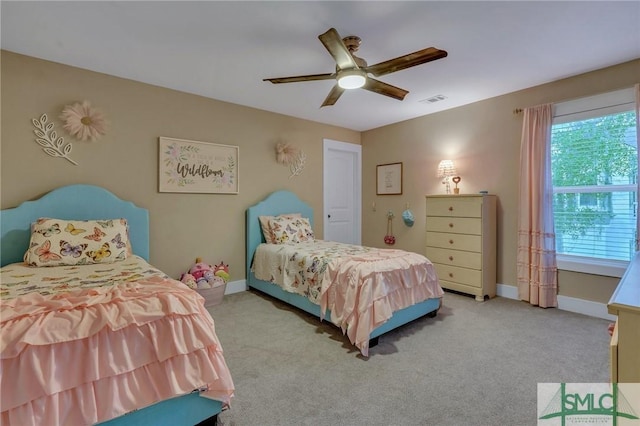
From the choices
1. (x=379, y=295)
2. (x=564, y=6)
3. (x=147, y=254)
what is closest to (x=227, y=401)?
(x=379, y=295)

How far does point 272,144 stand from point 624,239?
3.94m

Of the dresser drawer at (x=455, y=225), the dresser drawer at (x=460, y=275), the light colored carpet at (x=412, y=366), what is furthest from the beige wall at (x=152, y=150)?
the dresser drawer at (x=460, y=275)

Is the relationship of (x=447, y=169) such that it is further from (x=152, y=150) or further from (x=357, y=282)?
(x=152, y=150)

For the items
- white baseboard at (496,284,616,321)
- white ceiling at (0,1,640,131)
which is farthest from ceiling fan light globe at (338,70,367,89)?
white baseboard at (496,284,616,321)

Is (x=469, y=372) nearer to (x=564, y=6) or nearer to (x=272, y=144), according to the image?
(x=564, y=6)

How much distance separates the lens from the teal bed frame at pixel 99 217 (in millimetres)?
1355

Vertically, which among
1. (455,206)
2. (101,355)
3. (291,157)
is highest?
(291,157)

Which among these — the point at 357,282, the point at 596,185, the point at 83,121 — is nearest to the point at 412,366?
the point at 357,282

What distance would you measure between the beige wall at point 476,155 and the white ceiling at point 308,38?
0.64 feet

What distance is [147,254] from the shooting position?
308 centimetres

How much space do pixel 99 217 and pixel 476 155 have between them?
427 centimetres

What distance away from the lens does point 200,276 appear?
3316mm

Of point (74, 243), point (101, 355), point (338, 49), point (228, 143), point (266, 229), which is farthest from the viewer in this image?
point (266, 229)

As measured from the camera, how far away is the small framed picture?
4695 millimetres
